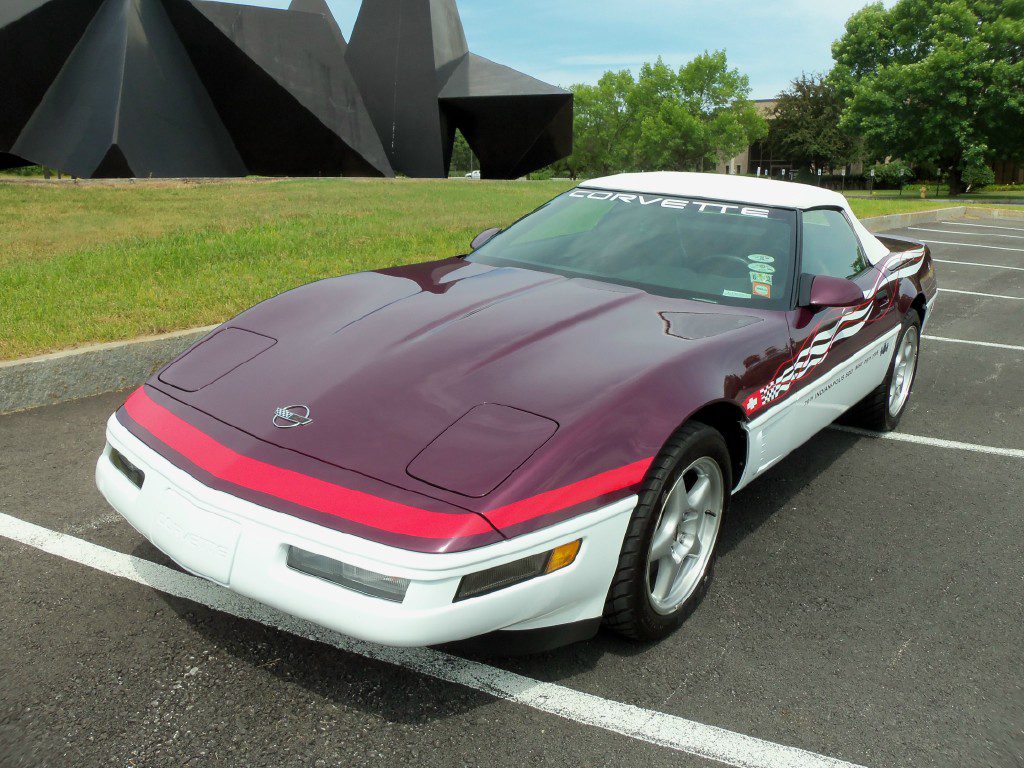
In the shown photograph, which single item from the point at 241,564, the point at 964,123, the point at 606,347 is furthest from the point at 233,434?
the point at 964,123

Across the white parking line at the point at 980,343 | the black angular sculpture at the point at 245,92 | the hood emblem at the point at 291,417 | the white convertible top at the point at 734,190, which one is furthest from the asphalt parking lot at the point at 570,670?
the black angular sculpture at the point at 245,92

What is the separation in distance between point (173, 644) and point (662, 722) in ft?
4.83

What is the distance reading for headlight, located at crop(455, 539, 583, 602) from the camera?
2070 millimetres

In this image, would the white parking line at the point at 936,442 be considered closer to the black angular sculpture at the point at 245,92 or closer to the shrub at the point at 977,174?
the black angular sculpture at the point at 245,92

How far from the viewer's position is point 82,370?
4.99 metres

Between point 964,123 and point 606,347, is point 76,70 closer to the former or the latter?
point 606,347

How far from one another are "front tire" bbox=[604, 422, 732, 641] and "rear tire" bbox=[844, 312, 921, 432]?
212cm

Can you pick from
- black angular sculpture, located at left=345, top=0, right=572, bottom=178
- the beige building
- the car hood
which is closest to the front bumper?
the car hood

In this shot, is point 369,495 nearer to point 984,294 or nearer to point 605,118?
point 984,294

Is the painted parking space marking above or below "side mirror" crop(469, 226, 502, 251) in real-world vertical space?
below

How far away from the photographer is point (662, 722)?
234 cm

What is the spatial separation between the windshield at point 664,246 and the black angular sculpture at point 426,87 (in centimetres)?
2435

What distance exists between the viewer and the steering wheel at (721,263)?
3.58 meters

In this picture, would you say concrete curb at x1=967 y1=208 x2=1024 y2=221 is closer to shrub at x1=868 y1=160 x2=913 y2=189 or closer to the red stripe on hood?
the red stripe on hood
